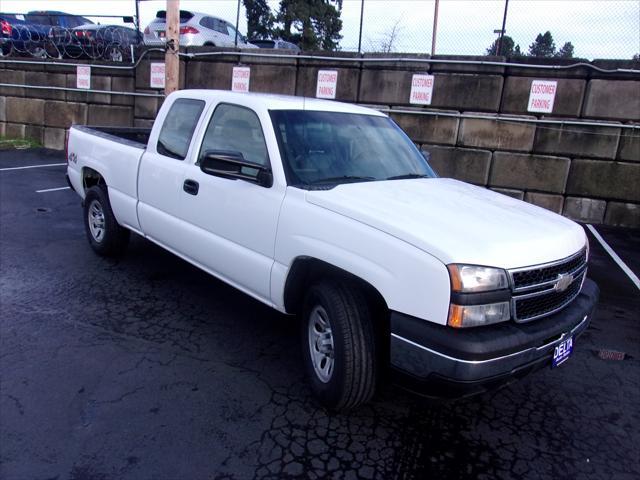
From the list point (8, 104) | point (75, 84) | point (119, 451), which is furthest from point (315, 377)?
point (8, 104)

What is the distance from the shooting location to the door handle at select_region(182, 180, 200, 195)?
12.9ft

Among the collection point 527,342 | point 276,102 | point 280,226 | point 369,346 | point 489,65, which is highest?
Result: point 489,65

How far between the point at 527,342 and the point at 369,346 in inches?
31.7

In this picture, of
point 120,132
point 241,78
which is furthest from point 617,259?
point 241,78

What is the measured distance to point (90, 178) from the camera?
587 cm

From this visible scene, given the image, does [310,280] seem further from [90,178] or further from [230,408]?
[90,178]

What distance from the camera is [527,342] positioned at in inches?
100

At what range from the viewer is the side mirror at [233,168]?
10.7ft

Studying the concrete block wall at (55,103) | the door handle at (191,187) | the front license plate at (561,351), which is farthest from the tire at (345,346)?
the concrete block wall at (55,103)

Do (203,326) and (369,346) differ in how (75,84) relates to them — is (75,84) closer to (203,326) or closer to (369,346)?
(203,326)

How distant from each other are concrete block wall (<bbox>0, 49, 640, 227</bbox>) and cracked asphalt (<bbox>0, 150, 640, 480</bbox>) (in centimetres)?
508

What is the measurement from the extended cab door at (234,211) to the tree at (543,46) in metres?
8.36

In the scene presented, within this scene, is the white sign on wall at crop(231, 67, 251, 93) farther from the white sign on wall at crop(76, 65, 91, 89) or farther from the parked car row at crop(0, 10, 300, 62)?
the white sign on wall at crop(76, 65, 91, 89)

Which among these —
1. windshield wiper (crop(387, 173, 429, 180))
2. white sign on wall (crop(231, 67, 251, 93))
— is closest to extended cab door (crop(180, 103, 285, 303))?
windshield wiper (crop(387, 173, 429, 180))
